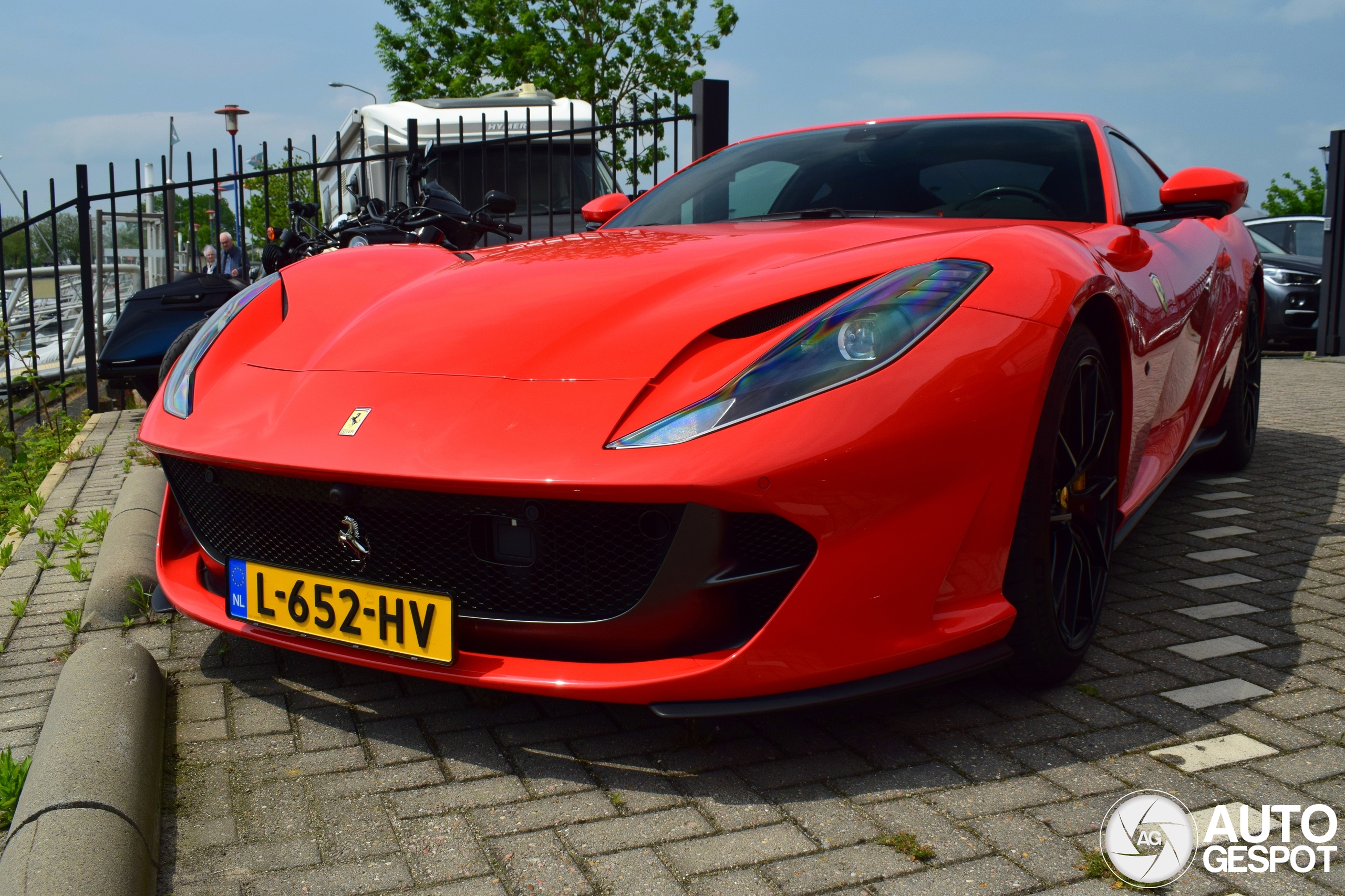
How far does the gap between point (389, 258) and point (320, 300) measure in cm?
31

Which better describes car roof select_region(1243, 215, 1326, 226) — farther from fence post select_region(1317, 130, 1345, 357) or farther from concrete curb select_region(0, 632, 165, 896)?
concrete curb select_region(0, 632, 165, 896)

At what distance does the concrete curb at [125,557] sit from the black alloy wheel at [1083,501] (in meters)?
2.04

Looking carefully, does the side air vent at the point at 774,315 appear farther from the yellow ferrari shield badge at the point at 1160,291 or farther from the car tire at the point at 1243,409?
the car tire at the point at 1243,409

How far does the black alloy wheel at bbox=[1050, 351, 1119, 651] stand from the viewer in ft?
8.09

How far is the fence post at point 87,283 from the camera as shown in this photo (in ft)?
22.7

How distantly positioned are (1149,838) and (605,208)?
294cm

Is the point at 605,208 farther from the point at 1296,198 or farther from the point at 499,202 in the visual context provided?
the point at 1296,198

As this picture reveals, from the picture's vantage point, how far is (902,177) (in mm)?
3451

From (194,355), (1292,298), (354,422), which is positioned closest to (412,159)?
(194,355)

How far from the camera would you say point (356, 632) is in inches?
85.0

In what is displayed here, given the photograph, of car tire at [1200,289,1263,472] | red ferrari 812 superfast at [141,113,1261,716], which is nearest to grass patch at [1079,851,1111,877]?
red ferrari 812 superfast at [141,113,1261,716]

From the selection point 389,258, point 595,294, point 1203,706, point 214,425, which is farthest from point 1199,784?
point 389,258

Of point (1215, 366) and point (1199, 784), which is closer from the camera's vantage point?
Result: point (1199, 784)

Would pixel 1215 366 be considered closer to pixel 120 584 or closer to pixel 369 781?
pixel 369 781
